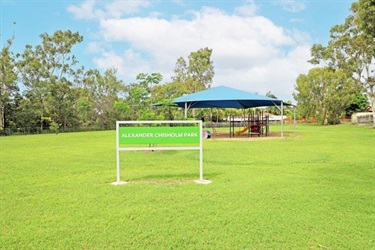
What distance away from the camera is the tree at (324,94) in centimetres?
4028

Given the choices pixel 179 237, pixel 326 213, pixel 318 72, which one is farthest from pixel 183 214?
pixel 318 72

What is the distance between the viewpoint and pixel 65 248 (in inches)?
119

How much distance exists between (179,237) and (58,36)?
120 feet

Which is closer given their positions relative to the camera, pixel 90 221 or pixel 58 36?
pixel 90 221

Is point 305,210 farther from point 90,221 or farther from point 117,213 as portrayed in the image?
point 90,221

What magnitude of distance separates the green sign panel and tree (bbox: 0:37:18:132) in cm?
2839

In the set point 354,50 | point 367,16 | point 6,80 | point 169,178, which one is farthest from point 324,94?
point 169,178

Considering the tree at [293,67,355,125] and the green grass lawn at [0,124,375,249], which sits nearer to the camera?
the green grass lawn at [0,124,375,249]

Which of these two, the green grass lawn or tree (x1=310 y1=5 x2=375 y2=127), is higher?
tree (x1=310 y1=5 x2=375 y2=127)

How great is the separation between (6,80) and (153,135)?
95.9 ft

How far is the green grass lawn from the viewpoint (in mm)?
3176

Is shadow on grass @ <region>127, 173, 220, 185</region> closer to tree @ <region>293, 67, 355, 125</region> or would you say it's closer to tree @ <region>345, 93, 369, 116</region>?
tree @ <region>293, 67, 355, 125</region>

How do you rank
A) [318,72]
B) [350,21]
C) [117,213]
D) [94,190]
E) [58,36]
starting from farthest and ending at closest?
[318,72]
[58,36]
[350,21]
[94,190]
[117,213]

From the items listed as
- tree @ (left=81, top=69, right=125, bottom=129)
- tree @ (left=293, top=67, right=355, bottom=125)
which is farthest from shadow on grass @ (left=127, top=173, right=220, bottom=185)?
tree @ (left=293, top=67, right=355, bottom=125)
